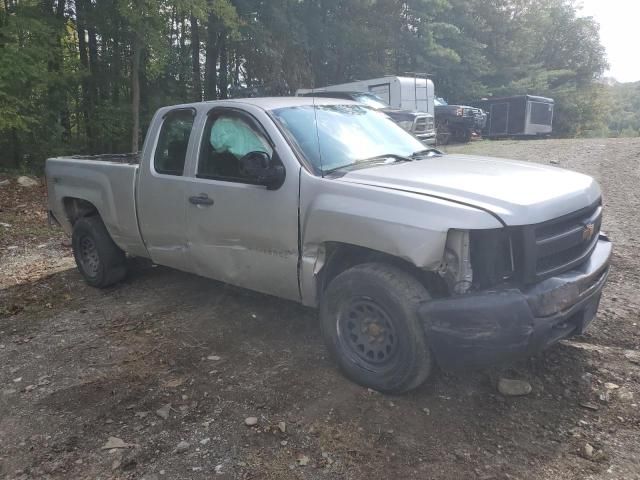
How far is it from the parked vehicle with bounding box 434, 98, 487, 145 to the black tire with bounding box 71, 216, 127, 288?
51.5ft

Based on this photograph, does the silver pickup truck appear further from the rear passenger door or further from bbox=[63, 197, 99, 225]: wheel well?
bbox=[63, 197, 99, 225]: wheel well

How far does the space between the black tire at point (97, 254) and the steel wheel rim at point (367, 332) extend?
3.02m

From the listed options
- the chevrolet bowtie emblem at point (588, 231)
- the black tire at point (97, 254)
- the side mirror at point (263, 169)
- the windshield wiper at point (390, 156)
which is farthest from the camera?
the black tire at point (97, 254)

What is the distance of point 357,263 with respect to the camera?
11.6 feet

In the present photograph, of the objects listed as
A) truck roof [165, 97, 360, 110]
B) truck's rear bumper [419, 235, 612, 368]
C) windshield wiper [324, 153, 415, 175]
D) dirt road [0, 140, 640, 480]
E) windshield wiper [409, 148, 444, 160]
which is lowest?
dirt road [0, 140, 640, 480]

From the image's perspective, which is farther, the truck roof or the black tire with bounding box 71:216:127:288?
the black tire with bounding box 71:216:127:288

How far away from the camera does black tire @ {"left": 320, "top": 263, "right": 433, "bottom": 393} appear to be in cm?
300

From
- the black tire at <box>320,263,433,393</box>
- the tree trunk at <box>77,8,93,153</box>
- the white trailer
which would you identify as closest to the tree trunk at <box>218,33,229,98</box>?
the white trailer

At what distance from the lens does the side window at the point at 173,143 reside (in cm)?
439

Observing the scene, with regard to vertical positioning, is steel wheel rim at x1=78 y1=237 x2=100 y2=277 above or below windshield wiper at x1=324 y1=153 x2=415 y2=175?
below

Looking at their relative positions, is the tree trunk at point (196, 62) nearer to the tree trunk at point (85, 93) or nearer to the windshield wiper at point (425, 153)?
the tree trunk at point (85, 93)

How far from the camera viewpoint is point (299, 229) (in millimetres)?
3506

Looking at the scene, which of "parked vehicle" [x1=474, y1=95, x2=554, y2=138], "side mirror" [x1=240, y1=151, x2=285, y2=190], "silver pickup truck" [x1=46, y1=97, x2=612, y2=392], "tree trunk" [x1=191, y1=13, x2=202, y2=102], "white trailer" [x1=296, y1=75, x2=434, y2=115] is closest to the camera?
"silver pickup truck" [x1=46, y1=97, x2=612, y2=392]

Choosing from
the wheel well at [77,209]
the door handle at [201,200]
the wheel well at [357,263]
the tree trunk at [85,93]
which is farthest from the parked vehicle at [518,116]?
the wheel well at [357,263]
